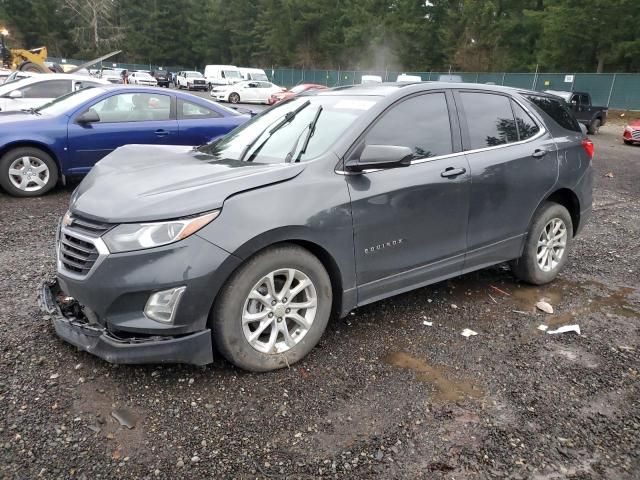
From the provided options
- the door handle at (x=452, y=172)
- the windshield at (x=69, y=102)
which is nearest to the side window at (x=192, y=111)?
the windshield at (x=69, y=102)

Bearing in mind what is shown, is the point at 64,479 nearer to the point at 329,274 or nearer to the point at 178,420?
the point at 178,420

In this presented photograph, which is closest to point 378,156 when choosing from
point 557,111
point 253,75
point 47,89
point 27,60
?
point 557,111

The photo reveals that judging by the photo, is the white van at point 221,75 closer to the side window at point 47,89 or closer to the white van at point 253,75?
the white van at point 253,75

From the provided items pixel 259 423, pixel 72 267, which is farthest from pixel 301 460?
pixel 72 267

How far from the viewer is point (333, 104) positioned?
3709 millimetres

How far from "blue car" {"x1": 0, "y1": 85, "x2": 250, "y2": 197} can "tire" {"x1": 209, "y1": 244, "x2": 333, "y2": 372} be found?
5.11 m

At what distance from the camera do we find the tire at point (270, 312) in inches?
110

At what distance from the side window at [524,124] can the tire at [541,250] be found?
645 mm

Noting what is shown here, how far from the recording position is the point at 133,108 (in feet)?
24.2

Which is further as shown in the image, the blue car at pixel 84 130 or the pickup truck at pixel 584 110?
the pickup truck at pixel 584 110

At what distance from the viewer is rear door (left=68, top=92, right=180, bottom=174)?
22.8 feet

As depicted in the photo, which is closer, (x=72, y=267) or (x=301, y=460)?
(x=301, y=460)

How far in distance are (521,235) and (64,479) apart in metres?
3.70

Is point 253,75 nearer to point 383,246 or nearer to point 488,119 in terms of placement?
point 488,119
